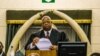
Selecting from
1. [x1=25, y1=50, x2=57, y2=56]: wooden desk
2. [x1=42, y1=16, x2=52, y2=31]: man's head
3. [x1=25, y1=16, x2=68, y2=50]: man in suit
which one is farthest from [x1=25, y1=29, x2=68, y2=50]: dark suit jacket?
[x1=25, y1=50, x2=57, y2=56]: wooden desk

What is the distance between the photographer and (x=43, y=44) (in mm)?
3268

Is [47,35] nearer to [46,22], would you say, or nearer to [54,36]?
[54,36]

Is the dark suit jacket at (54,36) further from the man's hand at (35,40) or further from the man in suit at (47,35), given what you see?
the man's hand at (35,40)

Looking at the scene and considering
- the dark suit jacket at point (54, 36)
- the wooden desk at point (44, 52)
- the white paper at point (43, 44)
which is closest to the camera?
the wooden desk at point (44, 52)

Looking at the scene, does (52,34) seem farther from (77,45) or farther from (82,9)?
(82,9)

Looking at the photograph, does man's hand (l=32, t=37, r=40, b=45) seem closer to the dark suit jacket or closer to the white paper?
the white paper

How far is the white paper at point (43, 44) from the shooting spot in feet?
10.7

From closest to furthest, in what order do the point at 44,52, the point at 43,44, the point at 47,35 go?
1. the point at 44,52
2. the point at 43,44
3. the point at 47,35

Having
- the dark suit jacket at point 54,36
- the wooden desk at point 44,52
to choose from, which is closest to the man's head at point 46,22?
the dark suit jacket at point 54,36

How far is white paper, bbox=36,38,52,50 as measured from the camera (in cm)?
325

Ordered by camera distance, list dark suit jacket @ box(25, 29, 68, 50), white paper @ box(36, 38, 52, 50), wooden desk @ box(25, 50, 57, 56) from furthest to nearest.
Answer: dark suit jacket @ box(25, 29, 68, 50) → white paper @ box(36, 38, 52, 50) → wooden desk @ box(25, 50, 57, 56)

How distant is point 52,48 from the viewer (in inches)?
126

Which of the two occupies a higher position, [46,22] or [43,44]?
[46,22]

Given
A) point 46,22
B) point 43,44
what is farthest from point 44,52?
point 46,22
